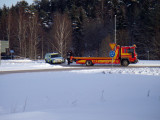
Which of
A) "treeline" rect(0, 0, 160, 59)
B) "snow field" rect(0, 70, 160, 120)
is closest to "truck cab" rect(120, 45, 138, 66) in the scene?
"snow field" rect(0, 70, 160, 120)

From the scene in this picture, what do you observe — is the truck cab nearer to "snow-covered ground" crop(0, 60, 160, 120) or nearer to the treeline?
"snow-covered ground" crop(0, 60, 160, 120)

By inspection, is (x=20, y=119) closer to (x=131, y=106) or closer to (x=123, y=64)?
(x=131, y=106)

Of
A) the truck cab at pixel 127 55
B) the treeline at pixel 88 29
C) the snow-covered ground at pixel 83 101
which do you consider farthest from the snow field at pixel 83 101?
the treeline at pixel 88 29

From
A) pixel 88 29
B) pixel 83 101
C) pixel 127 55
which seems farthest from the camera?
pixel 88 29

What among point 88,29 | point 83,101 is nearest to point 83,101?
point 83,101

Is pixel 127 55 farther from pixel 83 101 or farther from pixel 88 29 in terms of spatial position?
pixel 88 29

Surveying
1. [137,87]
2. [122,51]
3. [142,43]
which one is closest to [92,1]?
[142,43]

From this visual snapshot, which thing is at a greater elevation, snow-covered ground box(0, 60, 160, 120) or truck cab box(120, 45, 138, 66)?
truck cab box(120, 45, 138, 66)

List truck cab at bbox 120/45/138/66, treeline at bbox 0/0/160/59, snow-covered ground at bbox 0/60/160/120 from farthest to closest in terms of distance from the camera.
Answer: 1. treeline at bbox 0/0/160/59
2. truck cab at bbox 120/45/138/66
3. snow-covered ground at bbox 0/60/160/120

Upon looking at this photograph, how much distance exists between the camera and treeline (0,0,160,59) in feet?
147

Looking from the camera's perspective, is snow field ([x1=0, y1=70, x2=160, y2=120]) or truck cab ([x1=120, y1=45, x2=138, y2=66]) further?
truck cab ([x1=120, y1=45, x2=138, y2=66])

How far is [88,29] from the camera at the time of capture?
56000 millimetres

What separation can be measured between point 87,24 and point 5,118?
53.1 m

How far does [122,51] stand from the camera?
24.0 metres
